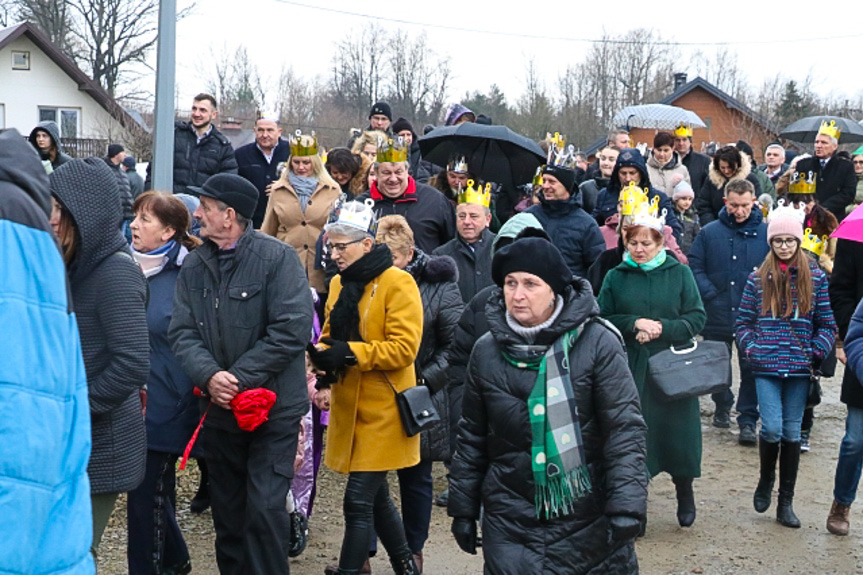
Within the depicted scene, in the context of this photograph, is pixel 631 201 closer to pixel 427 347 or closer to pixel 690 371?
pixel 690 371

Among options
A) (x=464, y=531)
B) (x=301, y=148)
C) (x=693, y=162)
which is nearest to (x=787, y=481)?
(x=464, y=531)

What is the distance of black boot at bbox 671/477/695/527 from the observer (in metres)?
7.24

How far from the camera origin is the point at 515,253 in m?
4.59

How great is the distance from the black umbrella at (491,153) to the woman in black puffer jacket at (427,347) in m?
3.78

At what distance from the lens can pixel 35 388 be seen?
2.30 m

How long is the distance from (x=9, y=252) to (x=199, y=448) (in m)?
3.80

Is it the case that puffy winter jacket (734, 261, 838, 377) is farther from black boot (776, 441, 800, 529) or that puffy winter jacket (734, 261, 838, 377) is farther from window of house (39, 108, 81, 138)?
window of house (39, 108, 81, 138)

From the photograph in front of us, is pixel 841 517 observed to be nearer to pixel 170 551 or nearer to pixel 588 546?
pixel 588 546

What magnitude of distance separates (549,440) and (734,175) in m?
8.72

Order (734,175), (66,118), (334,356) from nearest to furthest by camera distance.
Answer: (334,356) → (734,175) → (66,118)

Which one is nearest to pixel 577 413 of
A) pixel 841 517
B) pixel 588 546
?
pixel 588 546

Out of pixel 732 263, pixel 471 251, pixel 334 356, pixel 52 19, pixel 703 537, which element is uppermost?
pixel 52 19

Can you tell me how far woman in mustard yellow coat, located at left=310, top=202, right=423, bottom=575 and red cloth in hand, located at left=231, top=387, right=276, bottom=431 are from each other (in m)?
0.45

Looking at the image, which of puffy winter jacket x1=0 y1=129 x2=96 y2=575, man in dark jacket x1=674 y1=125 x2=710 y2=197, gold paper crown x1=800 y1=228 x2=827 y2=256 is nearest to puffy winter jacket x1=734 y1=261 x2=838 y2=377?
gold paper crown x1=800 y1=228 x2=827 y2=256
